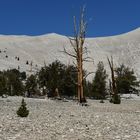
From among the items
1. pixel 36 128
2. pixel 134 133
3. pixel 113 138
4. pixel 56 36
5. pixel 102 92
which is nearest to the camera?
pixel 113 138

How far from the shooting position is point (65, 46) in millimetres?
125750

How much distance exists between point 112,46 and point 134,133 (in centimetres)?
12350

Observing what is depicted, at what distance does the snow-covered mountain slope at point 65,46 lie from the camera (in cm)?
11144

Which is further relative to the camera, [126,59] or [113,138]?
[126,59]

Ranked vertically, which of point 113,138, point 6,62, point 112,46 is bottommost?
point 113,138

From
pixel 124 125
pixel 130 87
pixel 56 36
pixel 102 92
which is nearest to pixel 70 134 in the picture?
pixel 124 125

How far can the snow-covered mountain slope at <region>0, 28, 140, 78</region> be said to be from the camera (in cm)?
11144

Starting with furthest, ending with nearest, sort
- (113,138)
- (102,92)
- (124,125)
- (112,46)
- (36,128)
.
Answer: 1. (112,46)
2. (102,92)
3. (124,125)
4. (36,128)
5. (113,138)

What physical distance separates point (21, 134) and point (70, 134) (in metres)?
1.36

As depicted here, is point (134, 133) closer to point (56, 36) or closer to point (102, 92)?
point (102, 92)

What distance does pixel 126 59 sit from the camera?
119 m

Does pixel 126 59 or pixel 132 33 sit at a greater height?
pixel 132 33

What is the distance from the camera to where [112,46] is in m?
134

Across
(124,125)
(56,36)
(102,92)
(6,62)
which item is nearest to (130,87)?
(102,92)
